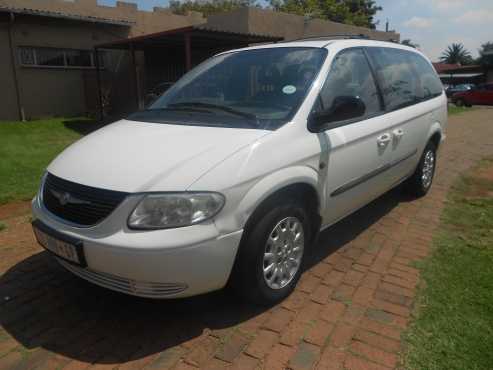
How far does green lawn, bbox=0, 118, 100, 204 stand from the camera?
565 centimetres

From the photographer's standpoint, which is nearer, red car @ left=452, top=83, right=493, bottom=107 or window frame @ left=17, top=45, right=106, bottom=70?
window frame @ left=17, top=45, right=106, bottom=70

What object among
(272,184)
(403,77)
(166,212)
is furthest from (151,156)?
(403,77)

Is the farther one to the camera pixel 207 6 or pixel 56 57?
pixel 207 6

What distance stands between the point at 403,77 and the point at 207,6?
38349 millimetres

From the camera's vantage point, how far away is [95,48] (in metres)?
14.9

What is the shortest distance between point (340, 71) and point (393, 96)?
0.99 metres

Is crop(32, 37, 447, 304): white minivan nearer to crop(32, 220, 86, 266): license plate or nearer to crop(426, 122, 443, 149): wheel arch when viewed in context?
crop(32, 220, 86, 266): license plate

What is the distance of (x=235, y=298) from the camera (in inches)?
114

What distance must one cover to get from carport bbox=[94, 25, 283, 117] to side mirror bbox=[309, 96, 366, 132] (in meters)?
8.84

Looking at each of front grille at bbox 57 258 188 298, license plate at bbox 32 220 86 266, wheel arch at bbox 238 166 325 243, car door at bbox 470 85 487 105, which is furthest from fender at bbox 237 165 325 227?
car door at bbox 470 85 487 105

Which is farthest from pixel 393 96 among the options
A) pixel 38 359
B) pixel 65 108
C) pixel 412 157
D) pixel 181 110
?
pixel 65 108

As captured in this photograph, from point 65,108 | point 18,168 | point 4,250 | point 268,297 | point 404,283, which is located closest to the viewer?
point 268,297

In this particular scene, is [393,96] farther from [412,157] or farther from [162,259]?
[162,259]

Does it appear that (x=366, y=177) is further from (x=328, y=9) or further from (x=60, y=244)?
(x=328, y=9)
